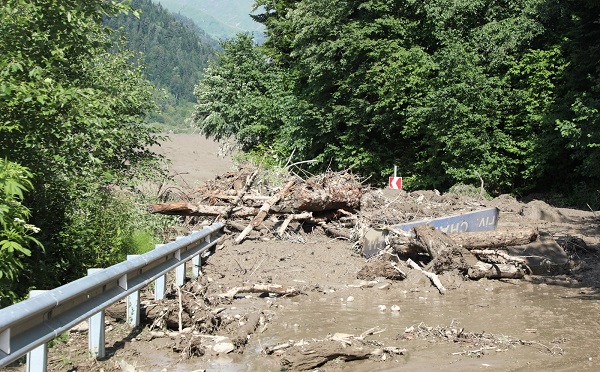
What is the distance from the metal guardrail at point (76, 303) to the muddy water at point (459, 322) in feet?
3.68

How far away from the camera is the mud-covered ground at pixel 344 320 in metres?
6.18

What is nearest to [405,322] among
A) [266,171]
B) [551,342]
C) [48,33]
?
[551,342]

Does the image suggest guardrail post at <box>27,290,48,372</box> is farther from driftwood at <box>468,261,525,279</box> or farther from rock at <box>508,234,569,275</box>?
rock at <box>508,234,569,275</box>

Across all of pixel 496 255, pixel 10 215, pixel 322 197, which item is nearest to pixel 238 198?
pixel 322 197

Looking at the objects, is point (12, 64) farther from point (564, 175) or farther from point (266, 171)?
point (564, 175)

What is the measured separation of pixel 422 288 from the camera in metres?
10.4

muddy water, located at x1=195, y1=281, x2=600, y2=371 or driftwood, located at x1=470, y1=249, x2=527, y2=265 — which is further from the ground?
driftwood, located at x1=470, y1=249, x2=527, y2=265

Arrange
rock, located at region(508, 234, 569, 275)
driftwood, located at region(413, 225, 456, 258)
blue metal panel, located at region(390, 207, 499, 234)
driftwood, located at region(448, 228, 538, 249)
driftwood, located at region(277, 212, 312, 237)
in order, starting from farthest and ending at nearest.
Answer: driftwood, located at region(277, 212, 312, 237) → blue metal panel, located at region(390, 207, 499, 234) → driftwood, located at region(448, 228, 538, 249) → rock, located at region(508, 234, 569, 275) → driftwood, located at region(413, 225, 456, 258)

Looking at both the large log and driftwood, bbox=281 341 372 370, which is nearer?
driftwood, bbox=281 341 372 370

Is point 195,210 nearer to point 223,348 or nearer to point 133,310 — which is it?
point 133,310

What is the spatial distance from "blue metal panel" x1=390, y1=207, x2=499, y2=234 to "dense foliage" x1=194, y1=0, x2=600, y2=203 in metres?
9.25

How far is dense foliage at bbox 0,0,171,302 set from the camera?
7242mm

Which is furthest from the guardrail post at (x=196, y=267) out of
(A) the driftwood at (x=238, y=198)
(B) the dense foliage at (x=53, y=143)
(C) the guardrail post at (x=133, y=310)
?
(C) the guardrail post at (x=133, y=310)

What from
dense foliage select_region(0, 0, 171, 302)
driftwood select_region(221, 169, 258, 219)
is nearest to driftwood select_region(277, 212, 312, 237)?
driftwood select_region(221, 169, 258, 219)
